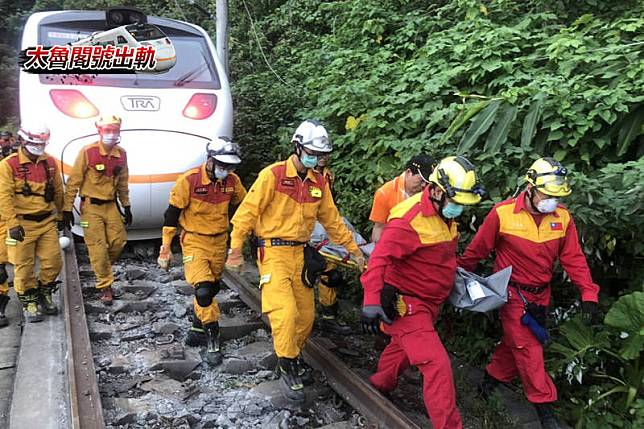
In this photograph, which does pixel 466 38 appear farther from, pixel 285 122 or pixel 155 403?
pixel 155 403

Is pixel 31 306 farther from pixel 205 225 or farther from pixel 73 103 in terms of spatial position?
pixel 73 103

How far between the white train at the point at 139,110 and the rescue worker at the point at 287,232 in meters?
2.60

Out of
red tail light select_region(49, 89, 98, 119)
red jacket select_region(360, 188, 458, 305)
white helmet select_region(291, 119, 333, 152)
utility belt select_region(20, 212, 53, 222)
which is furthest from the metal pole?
red jacket select_region(360, 188, 458, 305)

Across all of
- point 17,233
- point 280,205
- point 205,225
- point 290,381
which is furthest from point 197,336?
point 17,233

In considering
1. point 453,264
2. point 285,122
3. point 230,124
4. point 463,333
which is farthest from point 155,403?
point 285,122

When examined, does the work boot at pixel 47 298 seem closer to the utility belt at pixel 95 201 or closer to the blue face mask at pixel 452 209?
the utility belt at pixel 95 201

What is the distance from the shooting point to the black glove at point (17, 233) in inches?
200

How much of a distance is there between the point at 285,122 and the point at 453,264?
5676 millimetres

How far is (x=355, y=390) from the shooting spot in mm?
3762

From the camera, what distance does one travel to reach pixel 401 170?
5500 mm

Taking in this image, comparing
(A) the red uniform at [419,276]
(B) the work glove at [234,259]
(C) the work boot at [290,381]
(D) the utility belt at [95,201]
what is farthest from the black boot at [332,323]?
(D) the utility belt at [95,201]

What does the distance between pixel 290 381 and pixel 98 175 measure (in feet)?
10.0

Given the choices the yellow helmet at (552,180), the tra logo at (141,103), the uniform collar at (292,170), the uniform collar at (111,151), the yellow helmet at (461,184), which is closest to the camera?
the yellow helmet at (461,184)

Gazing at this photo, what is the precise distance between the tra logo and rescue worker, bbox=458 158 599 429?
436 centimetres
